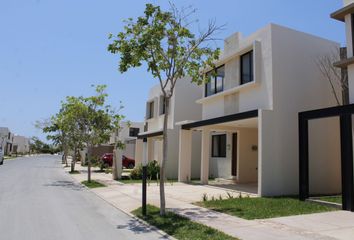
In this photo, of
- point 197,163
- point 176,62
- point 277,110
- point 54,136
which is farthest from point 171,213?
point 54,136

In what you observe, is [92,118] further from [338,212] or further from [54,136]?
[54,136]

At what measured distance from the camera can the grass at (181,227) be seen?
7.97 m

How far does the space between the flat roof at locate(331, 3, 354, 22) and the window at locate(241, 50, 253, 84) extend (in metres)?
4.78

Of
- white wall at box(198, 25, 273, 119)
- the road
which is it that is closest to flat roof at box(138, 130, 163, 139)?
white wall at box(198, 25, 273, 119)

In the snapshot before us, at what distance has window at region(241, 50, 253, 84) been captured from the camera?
17.3m

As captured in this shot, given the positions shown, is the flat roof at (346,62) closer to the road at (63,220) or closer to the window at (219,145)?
the road at (63,220)

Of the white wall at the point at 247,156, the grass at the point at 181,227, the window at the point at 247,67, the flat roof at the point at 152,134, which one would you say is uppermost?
the window at the point at 247,67

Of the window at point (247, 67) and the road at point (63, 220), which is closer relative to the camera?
the road at point (63, 220)

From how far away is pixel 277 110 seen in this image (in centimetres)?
1531

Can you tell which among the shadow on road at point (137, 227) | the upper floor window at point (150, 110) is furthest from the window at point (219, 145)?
the shadow on road at point (137, 227)

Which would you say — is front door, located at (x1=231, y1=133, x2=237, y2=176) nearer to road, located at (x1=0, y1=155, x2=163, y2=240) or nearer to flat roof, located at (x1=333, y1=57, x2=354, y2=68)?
road, located at (x1=0, y1=155, x2=163, y2=240)

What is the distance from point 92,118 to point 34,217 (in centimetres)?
1334

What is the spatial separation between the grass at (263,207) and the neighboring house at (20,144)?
124587 mm

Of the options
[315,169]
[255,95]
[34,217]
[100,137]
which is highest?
[255,95]
